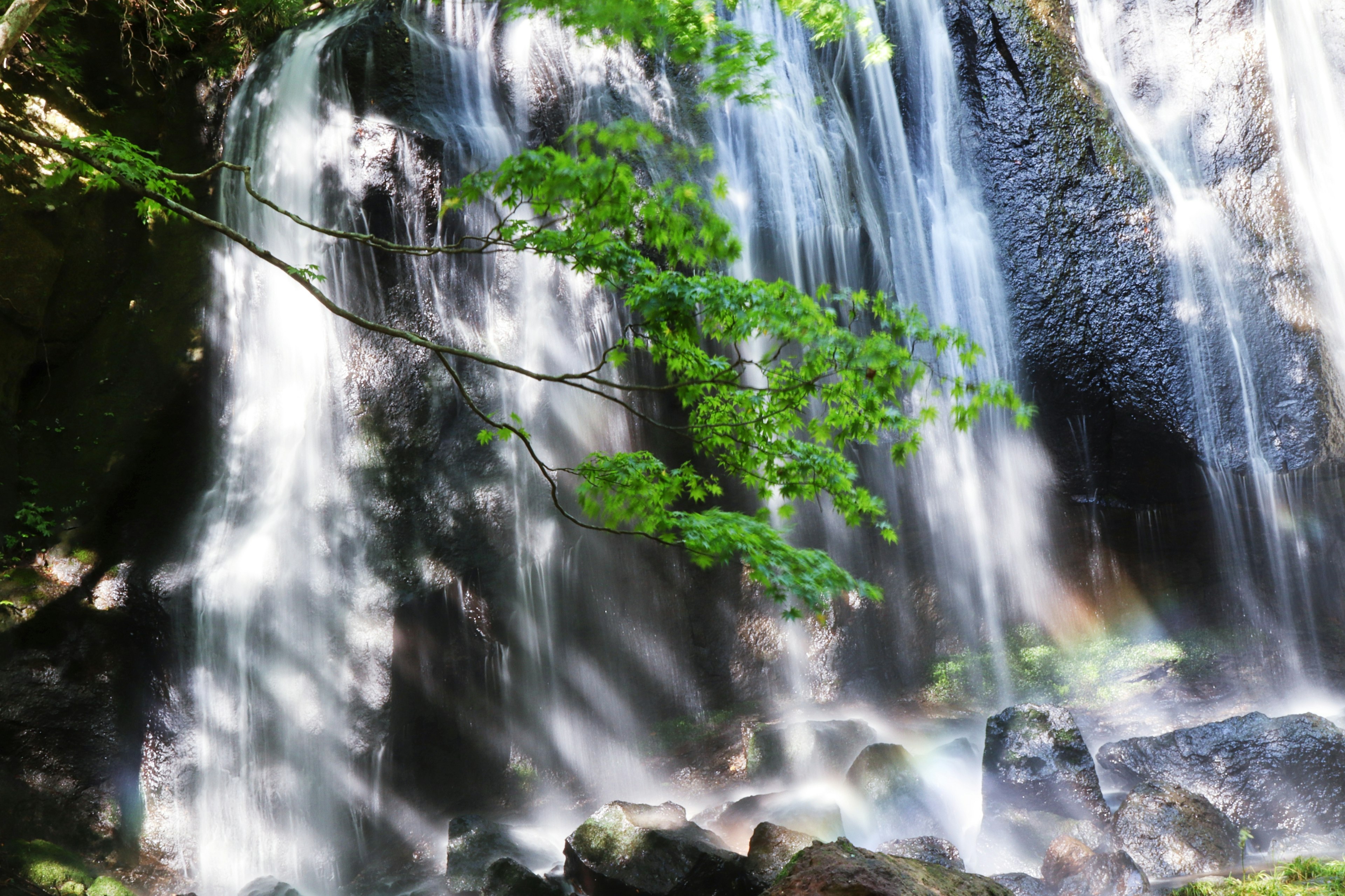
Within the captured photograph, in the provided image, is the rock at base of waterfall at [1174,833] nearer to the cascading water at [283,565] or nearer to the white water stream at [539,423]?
the white water stream at [539,423]

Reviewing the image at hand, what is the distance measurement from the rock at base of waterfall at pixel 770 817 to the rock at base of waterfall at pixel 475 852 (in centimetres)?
153

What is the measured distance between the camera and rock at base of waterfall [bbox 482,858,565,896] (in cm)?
562

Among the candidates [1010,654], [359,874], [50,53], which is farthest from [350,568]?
[1010,654]

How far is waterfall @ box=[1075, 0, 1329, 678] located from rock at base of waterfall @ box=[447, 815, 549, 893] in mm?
8741

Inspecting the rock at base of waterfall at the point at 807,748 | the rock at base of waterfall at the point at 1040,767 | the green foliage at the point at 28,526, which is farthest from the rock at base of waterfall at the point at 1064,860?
the green foliage at the point at 28,526

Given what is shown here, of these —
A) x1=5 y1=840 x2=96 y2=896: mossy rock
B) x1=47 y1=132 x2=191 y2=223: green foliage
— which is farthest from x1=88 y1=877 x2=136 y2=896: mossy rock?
x1=47 y1=132 x2=191 y2=223: green foliage

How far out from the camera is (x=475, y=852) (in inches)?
243

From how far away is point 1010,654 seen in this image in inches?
394

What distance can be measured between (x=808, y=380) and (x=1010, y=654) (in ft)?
24.8

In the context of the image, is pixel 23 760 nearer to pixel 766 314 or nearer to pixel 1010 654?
pixel 766 314

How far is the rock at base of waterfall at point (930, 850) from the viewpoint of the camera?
5.43m

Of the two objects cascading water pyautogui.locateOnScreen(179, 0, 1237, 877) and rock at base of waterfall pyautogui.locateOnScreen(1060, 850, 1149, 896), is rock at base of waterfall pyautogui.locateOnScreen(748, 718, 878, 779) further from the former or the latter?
rock at base of waterfall pyautogui.locateOnScreen(1060, 850, 1149, 896)

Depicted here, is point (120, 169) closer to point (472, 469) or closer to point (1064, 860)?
point (472, 469)

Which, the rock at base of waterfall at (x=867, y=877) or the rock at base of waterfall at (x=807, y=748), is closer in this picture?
the rock at base of waterfall at (x=867, y=877)
